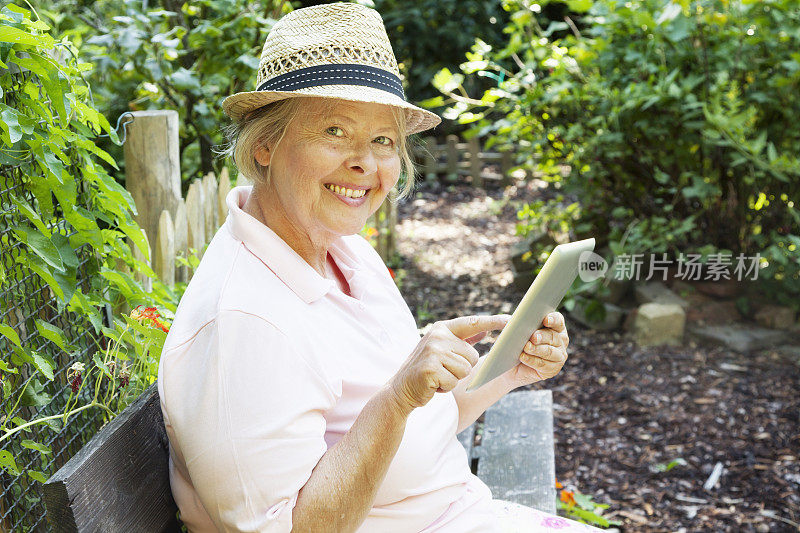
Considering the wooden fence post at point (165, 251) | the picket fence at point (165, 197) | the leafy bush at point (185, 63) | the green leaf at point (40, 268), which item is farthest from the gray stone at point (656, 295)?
the green leaf at point (40, 268)

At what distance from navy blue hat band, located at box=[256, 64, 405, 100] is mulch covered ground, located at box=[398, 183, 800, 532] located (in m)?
2.24

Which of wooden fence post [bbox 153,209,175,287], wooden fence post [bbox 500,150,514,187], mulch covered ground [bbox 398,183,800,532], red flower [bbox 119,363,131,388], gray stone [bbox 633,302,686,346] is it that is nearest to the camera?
red flower [bbox 119,363,131,388]

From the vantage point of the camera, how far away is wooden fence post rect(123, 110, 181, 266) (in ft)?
8.95

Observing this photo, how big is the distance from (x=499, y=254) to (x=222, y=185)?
11.7 feet

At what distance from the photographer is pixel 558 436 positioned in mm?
3773

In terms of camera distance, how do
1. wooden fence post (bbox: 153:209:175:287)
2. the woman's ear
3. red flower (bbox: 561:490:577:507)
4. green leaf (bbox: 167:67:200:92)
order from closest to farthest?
1. the woman's ear
2. wooden fence post (bbox: 153:209:175:287)
3. red flower (bbox: 561:490:577:507)
4. green leaf (bbox: 167:67:200:92)

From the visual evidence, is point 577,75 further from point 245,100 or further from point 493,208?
point 245,100

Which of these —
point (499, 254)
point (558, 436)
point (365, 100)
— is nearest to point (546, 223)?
point (499, 254)

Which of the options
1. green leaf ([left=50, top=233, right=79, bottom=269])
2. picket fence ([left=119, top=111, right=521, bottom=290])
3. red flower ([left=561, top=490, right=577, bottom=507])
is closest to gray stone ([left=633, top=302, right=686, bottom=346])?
red flower ([left=561, top=490, right=577, bottom=507])

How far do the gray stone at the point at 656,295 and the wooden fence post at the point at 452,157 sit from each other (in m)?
4.37

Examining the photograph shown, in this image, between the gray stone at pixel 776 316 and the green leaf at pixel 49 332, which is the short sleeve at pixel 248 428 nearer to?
the green leaf at pixel 49 332

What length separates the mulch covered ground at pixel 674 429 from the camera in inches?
123

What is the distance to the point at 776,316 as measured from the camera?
14.4ft

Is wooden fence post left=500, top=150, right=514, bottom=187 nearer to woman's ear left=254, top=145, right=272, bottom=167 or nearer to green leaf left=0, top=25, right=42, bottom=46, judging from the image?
woman's ear left=254, top=145, right=272, bottom=167
